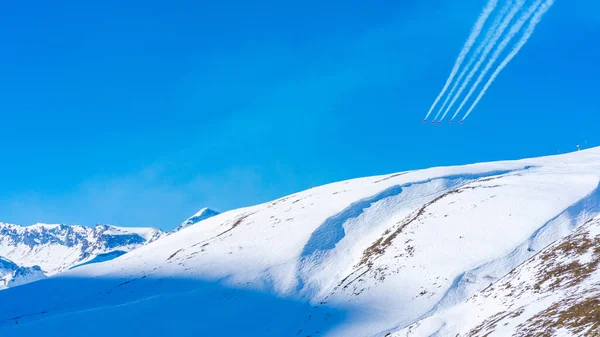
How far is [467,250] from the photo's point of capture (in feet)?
146

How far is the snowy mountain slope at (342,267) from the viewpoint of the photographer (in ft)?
136

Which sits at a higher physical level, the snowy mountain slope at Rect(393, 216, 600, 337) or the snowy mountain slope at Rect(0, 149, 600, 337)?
the snowy mountain slope at Rect(0, 149, 600, 337)

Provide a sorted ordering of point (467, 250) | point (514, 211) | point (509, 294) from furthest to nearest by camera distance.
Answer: point (514, 211)
point (467, 250)
point (509, 294)

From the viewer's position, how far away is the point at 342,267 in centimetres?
5294

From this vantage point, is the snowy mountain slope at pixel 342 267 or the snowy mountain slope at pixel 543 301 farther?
the snowy mountain slope at pixel 342 267

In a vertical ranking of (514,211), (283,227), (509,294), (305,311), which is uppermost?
(283,227)

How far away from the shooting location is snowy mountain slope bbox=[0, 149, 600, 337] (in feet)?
136

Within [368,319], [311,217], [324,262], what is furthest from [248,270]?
[368,319]

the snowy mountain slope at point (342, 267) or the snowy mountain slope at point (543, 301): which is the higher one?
the snowy mountain slope at point (342, 267)

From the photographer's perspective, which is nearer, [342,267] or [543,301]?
[543,301]

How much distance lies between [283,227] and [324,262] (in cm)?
1274

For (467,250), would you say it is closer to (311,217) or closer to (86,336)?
(311,217)

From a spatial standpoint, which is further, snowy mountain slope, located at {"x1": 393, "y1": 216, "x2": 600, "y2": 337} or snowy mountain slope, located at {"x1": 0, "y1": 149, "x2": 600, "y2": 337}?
snowy mountain slope, located at {"x1": 0, "y1": 149, "x2": 600, "y2": 337}

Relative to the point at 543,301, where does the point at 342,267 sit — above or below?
above
